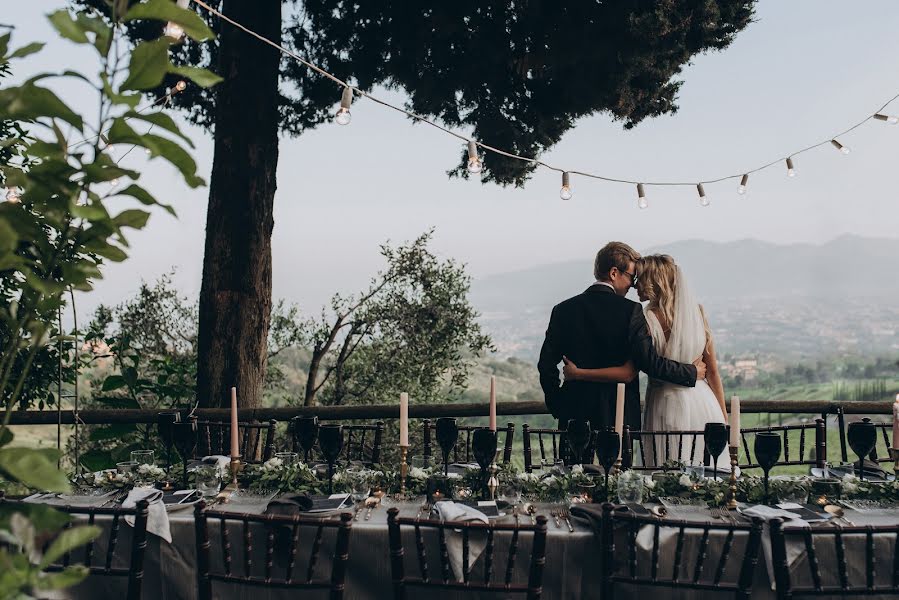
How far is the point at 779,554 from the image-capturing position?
5.71 feet

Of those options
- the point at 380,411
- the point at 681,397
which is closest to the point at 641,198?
the point at 681,397

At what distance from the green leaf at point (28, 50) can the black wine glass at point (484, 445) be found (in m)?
1.76

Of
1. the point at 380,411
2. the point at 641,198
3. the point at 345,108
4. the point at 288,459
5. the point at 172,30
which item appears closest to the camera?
the point at 172,30

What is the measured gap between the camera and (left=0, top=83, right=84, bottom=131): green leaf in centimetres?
59

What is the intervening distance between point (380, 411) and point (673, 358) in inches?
64.1

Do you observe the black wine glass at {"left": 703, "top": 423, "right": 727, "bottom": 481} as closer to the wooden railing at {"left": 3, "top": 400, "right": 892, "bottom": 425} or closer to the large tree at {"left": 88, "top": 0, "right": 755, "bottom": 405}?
the wooden railing at {"left": 3, "top": 400, "right": 892, "bottom": 425}

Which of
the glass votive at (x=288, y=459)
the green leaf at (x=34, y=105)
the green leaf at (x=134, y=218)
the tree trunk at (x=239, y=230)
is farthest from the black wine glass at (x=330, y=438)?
the tree trunk at (x=239, y=230)

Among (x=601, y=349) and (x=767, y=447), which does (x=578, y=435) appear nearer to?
(x=767, y=447)

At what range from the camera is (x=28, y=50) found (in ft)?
2.18

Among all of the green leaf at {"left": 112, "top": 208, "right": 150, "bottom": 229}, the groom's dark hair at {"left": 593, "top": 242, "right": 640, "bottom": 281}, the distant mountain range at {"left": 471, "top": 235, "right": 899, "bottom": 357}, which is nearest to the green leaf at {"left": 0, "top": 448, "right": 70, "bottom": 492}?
the green leaf at {"left": 112, "top": 208, "right": 150, "bottom": 229}

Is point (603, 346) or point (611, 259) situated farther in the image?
point (611, 259)

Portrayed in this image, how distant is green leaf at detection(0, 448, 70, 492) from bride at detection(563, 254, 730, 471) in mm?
2980

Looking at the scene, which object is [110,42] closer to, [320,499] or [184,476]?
[320,499]

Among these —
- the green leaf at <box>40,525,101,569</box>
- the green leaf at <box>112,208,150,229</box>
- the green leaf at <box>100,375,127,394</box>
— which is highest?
the green leaf at <box>112,208,150,229</box>
